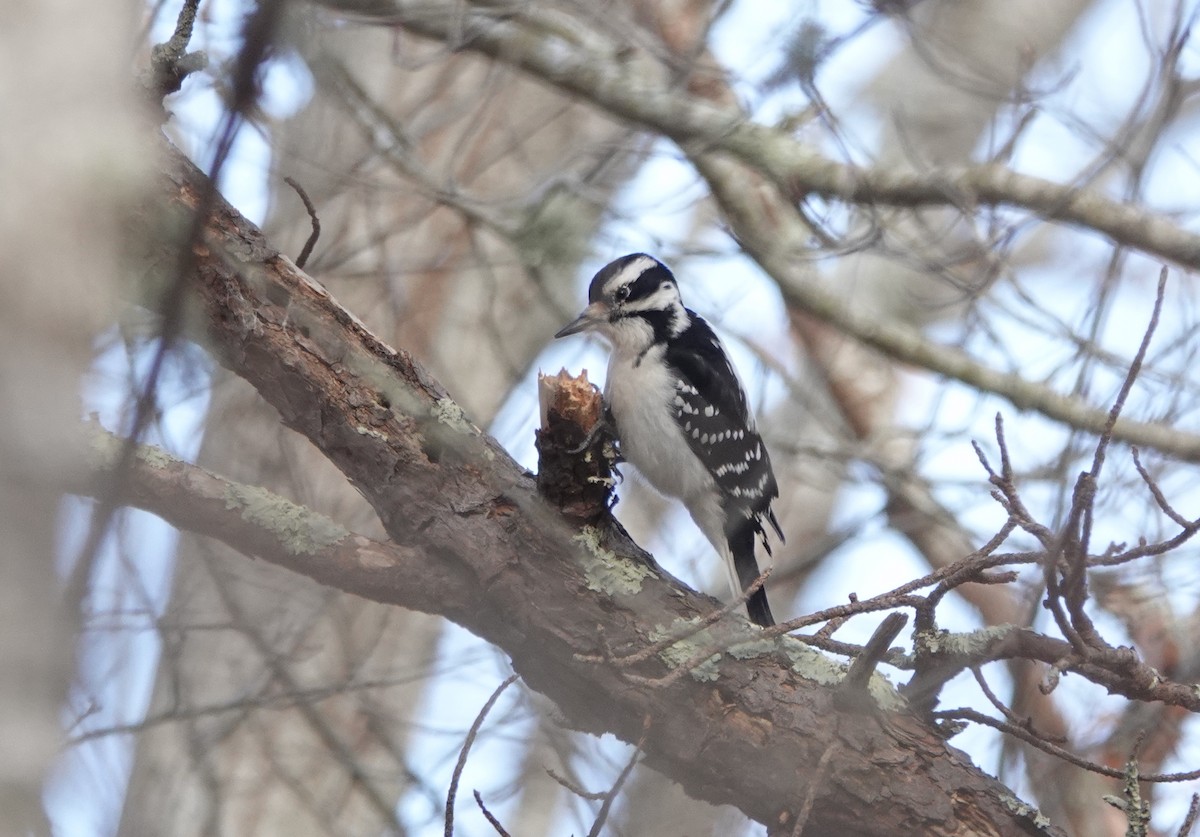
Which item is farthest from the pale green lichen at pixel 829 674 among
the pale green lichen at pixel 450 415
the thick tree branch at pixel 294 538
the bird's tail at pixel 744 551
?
the bird's tail at pixel 744 551

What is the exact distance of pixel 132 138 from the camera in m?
1.44

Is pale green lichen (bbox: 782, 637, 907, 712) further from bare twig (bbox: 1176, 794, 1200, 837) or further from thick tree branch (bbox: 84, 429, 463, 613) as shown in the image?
thick tree branch (bbox: 84, 429, 463, 613)

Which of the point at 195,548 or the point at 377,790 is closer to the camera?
the point at 195,548

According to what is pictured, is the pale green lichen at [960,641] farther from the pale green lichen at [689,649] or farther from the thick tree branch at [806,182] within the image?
the thick tree branch at [806,182]

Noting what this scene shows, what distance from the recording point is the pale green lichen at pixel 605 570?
9.97 ft

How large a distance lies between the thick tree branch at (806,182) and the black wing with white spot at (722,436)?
100 centimetres

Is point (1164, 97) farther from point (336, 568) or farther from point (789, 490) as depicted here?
point (789, 490)

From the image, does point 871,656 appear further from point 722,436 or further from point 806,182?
point 806,182

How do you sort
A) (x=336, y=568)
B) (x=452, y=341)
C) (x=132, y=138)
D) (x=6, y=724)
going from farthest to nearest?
1. (x=452, y=341)
2. (x=336, y=568)
3. (x=132, y=138)
4. (x=6, y=724)

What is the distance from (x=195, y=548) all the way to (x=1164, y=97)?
3514 millimetres

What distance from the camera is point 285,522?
9.96ft

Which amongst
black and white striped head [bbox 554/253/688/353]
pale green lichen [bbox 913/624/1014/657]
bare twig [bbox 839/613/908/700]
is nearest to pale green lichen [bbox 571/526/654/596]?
bare twig [bbox 839/613/908/700]

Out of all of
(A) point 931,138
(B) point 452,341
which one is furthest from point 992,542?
(A) point 931,138

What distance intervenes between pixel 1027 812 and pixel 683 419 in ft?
5.80
